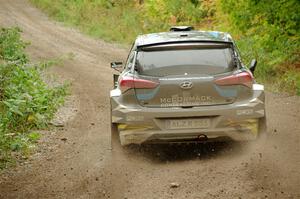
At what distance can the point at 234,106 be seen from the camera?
7.91 metres

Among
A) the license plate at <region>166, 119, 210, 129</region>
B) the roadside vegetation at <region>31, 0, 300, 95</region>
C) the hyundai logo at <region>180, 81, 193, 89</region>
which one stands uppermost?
the roadside vegetation at <region>31, 0, 300, 95</region>

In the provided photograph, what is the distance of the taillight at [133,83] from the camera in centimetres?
794

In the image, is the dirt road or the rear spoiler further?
the rear spoiler

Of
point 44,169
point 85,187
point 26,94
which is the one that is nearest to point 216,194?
point 85,187

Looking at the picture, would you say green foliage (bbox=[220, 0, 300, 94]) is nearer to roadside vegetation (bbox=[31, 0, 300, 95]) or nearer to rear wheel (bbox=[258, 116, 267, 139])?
roadside vegetation (bbox=[31, 0, 300, 95])

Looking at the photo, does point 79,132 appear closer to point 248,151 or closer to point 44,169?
point 44,169

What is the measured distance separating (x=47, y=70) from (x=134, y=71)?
11465 millimetres

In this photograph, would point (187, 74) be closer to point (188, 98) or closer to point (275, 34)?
point (188, 98)

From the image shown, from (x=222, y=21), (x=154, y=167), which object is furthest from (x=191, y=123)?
(x=222, y=21)

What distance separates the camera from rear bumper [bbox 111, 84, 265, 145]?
786cm

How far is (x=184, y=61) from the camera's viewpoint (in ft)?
26.8

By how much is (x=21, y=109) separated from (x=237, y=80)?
4779 millimetres

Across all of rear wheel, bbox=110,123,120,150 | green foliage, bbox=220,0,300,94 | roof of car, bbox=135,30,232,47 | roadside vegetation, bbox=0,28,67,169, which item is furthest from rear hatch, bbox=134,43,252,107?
green foliage, bbox=220,0,300,94

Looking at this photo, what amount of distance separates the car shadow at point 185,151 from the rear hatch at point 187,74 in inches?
34.5
